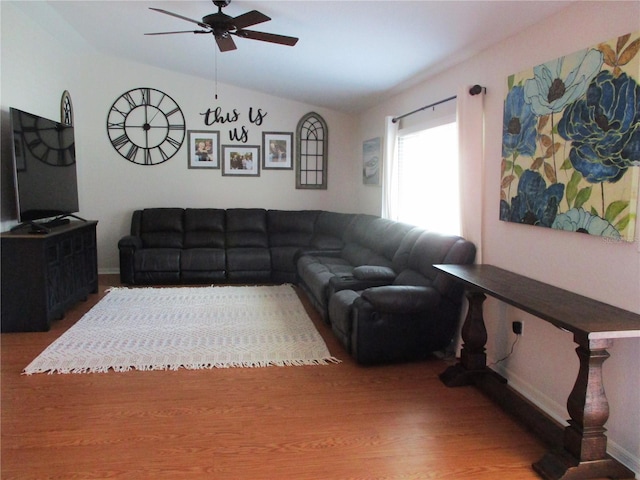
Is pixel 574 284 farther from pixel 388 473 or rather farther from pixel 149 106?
pixel 149 106

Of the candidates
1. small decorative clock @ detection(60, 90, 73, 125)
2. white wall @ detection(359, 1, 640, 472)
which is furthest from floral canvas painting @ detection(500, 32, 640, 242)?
small decorative clock @ detection(60, 90, 73, 125)

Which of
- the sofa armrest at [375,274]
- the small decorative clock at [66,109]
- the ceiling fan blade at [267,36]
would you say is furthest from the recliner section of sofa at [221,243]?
the ceiling fan blade at [267,36]

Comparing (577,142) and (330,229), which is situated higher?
(577,142)

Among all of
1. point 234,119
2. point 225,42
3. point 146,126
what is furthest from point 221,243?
point 225,42

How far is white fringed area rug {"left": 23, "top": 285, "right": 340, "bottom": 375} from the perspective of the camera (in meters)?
3.41

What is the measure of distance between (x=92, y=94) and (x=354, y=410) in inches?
217

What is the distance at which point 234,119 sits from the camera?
6.62m

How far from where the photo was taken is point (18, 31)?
166 inches

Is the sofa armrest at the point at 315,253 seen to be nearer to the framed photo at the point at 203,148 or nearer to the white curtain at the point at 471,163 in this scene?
the framed photo at the point at 203,148

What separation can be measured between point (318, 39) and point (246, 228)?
3130mm

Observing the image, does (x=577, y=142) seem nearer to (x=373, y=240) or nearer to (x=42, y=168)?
(x=373, y=240)

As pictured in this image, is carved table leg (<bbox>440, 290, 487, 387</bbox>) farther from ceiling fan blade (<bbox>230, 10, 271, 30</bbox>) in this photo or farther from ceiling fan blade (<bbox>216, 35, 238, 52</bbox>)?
ceiling fan blade (<bbox>216, 35, 238, 52</bbox>)

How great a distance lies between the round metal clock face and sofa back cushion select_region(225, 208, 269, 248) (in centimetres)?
209

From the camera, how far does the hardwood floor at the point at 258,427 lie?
2.19 meters
